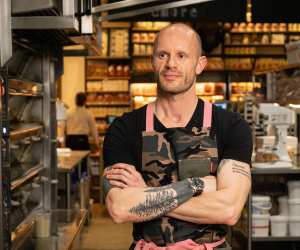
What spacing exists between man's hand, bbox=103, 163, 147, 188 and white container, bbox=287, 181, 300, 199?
2.89 meters

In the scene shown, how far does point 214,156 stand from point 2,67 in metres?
0.97

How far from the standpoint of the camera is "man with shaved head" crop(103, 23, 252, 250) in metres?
2.06

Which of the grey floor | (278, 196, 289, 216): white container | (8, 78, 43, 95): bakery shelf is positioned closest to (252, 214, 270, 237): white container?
(278, 196, 289, 216): white container

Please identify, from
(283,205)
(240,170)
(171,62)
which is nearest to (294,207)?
(283,205)

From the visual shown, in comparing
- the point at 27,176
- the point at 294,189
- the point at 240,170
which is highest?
the point at 240,170

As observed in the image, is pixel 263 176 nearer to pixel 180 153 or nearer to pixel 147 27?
pixel 180 153

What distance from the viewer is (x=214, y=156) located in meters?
2.13

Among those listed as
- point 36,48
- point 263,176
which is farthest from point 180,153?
point 263,176

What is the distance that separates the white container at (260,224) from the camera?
474 cm

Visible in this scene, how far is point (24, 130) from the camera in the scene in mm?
3863

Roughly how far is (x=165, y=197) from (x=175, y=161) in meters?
0.14

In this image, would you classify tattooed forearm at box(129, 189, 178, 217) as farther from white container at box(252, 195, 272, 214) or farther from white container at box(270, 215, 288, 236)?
white container at box(270, 215, 288, 236)

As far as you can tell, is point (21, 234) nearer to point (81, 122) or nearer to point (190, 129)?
point (190, 129)

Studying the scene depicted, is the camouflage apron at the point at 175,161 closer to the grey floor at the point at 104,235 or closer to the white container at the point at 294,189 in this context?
the white container at the point at 294,189
